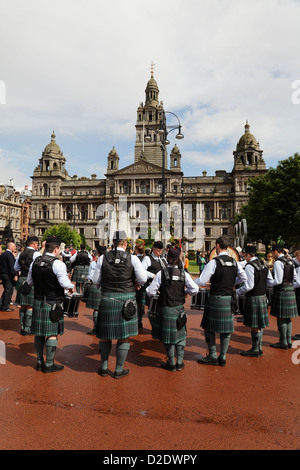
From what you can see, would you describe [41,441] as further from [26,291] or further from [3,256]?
[3,256]

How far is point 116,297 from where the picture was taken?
17.0 feet

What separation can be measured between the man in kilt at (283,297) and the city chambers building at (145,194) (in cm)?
5354

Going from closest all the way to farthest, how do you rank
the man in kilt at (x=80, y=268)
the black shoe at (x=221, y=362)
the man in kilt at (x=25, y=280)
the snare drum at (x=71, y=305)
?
1. the black shoe at (x=221, y=362)
2. the snare drum at (x=71, y=305)
3. the man in kilt at (x=25, y=280)
4. the man in kilt at (x=80, y=268)

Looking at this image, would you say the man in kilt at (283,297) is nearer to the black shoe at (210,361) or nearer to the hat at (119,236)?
the black shoe at (210,361)

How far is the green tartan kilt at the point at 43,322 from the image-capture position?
5.33m

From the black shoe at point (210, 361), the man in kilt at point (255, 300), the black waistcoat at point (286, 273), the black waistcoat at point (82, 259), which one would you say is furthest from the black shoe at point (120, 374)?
the black waistcoat at point (82, 259)

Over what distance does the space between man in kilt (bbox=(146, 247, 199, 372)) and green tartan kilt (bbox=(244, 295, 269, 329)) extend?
1.55 m

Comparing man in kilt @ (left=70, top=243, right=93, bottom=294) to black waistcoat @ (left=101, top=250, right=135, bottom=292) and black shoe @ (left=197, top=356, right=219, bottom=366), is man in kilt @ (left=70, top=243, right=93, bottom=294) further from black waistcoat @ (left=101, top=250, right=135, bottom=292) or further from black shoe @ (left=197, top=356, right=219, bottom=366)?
black shoe @ (left=197, top=356, right=219, bottom=366)

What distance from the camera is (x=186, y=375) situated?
213 inches

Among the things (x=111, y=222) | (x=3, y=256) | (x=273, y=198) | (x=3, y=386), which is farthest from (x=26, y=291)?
(x=111, y=222)

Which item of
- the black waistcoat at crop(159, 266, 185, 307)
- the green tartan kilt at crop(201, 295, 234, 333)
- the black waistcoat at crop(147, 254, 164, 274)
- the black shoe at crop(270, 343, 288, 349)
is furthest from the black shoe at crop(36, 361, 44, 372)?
the black shoe at crop(270, 343, 288, 349)

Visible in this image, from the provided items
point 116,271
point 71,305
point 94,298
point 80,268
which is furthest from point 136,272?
point 80,268

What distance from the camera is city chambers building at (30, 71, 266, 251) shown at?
66.2 m
